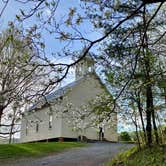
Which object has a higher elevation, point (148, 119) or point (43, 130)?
point (43, 130)

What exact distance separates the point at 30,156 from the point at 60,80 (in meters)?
11.0

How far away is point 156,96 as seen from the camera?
10586 mm

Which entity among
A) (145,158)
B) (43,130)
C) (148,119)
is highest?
(43,130)

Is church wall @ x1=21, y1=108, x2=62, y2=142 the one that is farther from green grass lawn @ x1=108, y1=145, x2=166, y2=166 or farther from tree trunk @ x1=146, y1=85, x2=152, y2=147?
tree trunk @ x1=146, y1=85, x2=152, y2=147

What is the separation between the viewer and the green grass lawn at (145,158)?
10289 mm

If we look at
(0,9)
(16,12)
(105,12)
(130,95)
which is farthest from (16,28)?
(130,95)

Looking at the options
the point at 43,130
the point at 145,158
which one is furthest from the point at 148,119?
Result: the point at 43,130

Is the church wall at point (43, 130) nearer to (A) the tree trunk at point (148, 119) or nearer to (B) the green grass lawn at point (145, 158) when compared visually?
(B) the green grass lawn at point (145, 158)

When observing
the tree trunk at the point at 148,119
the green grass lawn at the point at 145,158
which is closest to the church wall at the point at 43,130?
the green grass lawn at the point at 145,158

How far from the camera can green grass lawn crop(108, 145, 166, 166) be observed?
10.3 m

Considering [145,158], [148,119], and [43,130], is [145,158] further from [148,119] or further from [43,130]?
[43,130]

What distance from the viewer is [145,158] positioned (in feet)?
35.8

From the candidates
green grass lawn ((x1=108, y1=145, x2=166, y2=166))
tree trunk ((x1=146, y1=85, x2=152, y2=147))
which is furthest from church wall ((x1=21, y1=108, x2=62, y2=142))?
tree trunk ((x1=146, y1=85, x2=152, y2=147))

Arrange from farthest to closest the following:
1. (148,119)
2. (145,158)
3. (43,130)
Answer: (43,130)
(148,119)
(145,158)
